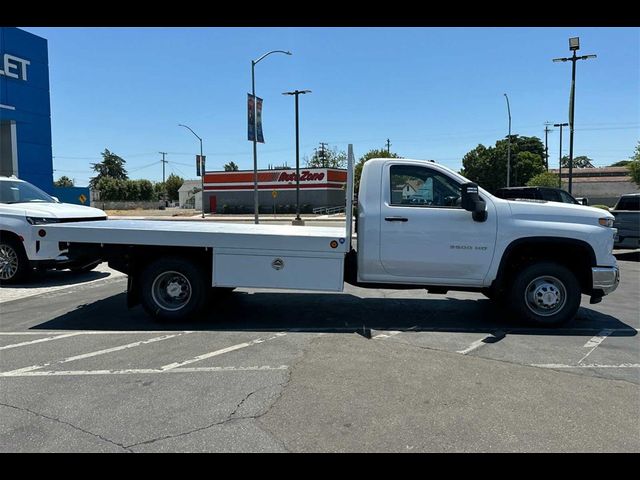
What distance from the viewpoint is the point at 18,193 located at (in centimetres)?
943

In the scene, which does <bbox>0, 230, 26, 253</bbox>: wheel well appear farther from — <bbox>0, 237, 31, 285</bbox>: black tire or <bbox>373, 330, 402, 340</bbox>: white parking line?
<bbox>373, 330, 402, 340</bbox>: white parking line

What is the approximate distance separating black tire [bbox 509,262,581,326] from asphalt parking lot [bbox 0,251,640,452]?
0.83 ft

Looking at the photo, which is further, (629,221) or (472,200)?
(629,221)

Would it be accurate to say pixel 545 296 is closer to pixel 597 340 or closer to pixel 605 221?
pixel 597 340

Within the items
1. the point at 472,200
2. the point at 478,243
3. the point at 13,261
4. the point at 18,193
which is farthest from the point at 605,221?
the point at 18,193

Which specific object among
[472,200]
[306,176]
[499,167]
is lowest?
[472,200]

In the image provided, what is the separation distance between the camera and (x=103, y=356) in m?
4.92

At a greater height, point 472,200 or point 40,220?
point 472,200

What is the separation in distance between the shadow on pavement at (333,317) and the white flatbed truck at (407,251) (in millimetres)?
357

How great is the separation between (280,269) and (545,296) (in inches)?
136

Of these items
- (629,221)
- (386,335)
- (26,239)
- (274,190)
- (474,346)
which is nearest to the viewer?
(474,346)

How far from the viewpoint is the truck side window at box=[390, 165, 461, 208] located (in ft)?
19.8

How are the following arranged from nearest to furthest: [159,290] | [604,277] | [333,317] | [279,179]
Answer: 1. [604,277]
2. [159,290]
3. [333,317]
4. [279,179]

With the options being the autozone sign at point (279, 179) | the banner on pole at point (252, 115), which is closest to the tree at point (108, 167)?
the autozone sign at point (279, 179)
